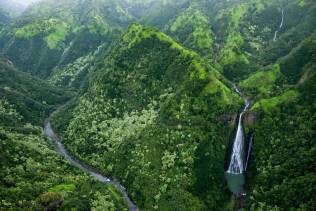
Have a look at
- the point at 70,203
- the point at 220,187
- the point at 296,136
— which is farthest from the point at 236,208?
the point at 70,203

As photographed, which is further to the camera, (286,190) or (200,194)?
(200,194)

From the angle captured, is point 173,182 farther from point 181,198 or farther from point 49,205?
point 49,205

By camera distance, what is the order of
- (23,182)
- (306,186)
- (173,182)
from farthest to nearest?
(173,182), (23,182), (306,186)

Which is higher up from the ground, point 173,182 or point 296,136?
point 296,136

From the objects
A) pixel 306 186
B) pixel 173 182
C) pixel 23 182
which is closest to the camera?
pixel 306 186

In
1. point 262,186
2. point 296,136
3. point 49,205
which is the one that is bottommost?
point 49,205

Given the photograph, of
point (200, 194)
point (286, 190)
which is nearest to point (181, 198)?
point (200, 194)

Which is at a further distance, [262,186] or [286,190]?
[262,186]

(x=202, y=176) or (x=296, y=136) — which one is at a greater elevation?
(x=296, y=136)

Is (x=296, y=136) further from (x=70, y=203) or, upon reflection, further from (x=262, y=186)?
(x=70, y=203)
